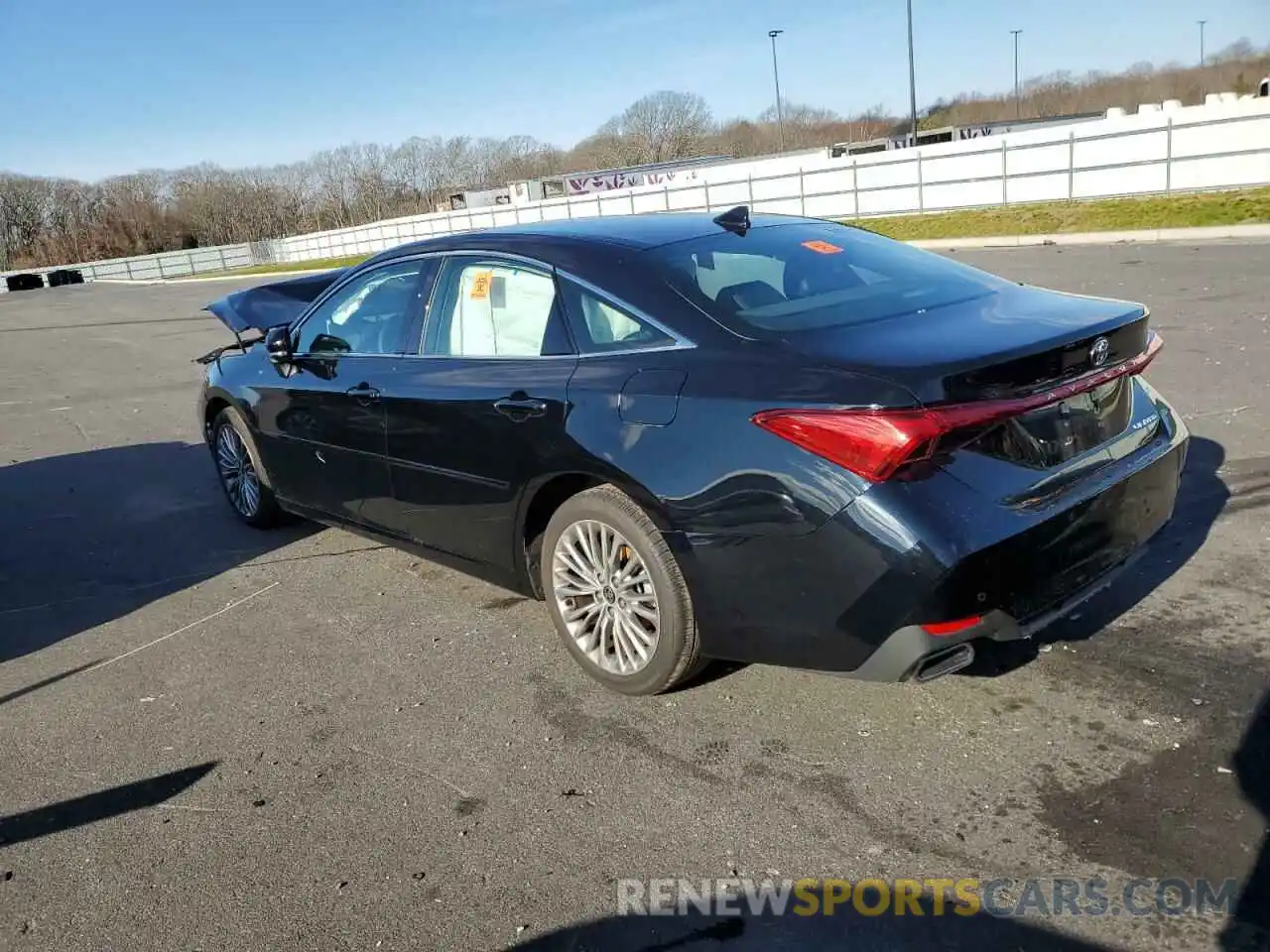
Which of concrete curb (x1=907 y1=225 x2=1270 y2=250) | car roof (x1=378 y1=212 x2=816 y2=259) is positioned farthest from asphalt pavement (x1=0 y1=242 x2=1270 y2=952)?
concrete curb (x1=907 y1=225 x2=1270 y2=250)

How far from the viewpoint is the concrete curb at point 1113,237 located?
1852 cm

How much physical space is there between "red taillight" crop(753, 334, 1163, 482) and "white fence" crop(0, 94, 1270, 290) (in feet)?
56.6

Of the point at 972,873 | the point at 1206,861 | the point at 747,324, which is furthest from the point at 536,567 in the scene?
the point at 1206,861

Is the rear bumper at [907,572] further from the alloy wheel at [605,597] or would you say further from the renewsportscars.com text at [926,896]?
the renewsportscars.com text at [926,896]

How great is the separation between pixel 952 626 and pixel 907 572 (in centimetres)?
22

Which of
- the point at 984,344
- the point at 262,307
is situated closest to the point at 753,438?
the point at 984,344

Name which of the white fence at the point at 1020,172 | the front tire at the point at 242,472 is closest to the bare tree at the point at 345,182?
the white fence at the point at 1020,172

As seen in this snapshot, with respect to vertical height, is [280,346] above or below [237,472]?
above

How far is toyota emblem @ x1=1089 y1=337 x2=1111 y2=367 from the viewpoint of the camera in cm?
329

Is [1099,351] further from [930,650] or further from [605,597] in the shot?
[605,597]

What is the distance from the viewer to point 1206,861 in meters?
2.61

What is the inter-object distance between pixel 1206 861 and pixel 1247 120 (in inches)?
986

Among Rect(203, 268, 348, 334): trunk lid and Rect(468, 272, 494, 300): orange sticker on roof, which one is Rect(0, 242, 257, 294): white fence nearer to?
Rect(203, 268, 348, 334): trunk lid

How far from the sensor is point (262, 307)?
736cm
